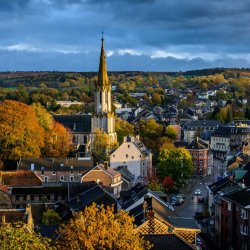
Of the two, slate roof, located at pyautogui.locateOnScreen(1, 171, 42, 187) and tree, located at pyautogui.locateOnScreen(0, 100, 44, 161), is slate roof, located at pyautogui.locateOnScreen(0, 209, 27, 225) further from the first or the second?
tree, located at pyautogui.locateOnScreen(0, 100, 44, 161)

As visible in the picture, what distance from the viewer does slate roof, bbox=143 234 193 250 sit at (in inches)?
1229

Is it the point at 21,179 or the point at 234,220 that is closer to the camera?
the point at 234,220

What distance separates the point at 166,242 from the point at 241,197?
1369cm

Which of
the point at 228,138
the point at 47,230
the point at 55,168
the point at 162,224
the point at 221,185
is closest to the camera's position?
the point at 162,224

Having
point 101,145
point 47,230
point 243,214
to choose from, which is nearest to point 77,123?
point 101,145

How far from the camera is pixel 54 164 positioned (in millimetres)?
69312

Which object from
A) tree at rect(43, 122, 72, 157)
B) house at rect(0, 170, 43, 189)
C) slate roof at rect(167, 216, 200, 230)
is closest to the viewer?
slate roof at rect(167, 216, 200, 230)

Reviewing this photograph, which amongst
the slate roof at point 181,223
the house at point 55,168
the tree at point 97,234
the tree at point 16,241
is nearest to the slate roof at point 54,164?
the house at point 55,168

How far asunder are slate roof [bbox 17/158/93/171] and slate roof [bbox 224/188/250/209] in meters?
26.2

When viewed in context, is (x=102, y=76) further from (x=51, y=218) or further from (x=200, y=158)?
(x=51, y=218)

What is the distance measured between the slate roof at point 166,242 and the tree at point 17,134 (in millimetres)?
43115

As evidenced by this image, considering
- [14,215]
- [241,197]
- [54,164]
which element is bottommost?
[54,164]

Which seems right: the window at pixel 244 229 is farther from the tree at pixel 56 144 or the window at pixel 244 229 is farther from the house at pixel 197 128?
the house at pixel 197 128

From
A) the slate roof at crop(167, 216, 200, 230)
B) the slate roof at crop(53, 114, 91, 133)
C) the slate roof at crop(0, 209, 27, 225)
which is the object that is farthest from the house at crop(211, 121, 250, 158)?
the slate roof at crop(0, 209, 27, 225)
